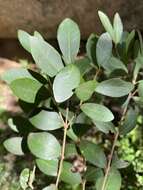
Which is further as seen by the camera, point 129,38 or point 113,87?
point 129,38

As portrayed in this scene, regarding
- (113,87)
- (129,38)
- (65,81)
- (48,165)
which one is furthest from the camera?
(48,165)

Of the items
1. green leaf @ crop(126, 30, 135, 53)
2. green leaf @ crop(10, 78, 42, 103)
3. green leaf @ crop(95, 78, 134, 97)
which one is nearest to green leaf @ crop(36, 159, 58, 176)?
green leaf @ crop(10, 78, 42, 103)

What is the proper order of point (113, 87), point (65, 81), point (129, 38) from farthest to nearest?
point (129, 38) < point (113, 87) < point (65, 81)

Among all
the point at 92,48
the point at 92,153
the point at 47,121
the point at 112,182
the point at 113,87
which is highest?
the point at 92,48

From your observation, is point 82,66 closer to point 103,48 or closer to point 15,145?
point 103,48

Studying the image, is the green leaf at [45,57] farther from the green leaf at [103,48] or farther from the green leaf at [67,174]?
the green leaf at [67,174]

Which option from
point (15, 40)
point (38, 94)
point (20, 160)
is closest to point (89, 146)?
point (38, 94)

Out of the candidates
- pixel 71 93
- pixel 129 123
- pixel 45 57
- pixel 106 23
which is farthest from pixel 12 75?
pixel 129 123
